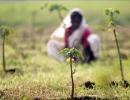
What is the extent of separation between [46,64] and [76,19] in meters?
2.49

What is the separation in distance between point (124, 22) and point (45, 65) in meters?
13.5

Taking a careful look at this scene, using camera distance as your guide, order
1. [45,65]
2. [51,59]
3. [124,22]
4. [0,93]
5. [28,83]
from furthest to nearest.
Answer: [124,22]
[51,59]
[45,65]
[28,83]
[0,93]

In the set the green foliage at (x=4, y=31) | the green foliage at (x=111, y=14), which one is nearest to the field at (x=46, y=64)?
the green foliage at (x=111, y=14)

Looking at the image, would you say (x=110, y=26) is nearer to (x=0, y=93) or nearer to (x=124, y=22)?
(x=0, y=93)

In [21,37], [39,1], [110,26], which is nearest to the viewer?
[110,26]

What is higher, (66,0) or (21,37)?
(66,0)

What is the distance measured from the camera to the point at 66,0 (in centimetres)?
3488

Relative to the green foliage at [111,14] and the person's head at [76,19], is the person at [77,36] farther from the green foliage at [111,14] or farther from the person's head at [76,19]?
the green foliage at [111,14]

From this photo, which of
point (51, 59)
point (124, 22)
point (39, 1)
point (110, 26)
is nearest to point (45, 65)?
point (51, 59)

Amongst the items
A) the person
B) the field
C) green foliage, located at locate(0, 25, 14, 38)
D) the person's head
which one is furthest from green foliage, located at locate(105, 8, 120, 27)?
the person's head

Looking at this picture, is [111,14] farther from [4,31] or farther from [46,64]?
[46,64]

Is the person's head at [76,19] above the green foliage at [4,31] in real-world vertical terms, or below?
above

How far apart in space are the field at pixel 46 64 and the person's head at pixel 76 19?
716mm

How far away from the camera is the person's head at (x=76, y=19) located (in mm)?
16584
